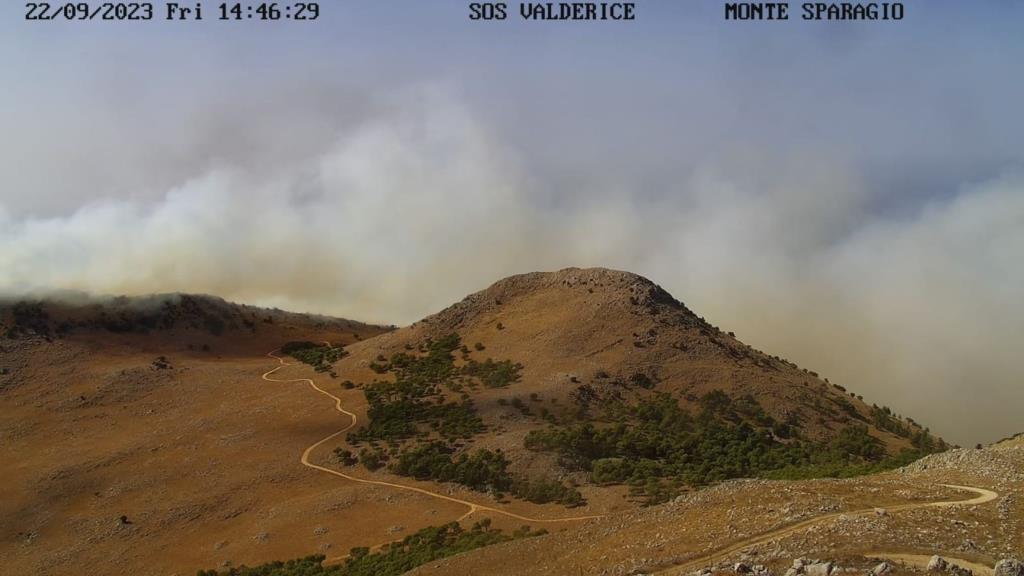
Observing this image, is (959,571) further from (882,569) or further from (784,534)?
(784,534)

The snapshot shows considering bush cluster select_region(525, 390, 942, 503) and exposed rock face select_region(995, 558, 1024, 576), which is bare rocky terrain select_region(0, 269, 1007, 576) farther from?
exposed rock face select_region(995, 558, 1024, 576)

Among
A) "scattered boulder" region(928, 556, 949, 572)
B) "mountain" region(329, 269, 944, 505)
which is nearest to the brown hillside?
"mountain" region(329, 269, 944, 505)

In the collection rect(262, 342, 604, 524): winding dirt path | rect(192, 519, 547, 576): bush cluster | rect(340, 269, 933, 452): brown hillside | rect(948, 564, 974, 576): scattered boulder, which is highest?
rect(340, 269, 933, 452): brown hillside

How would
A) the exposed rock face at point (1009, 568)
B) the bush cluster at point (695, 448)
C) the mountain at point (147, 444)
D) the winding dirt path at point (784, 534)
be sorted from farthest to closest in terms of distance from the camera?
the bush cluster at point (695, 448)
the mountain at point (147, 444)
the winding dirt path at point (784, 534)
the exposed rock face at point (1009, 568)

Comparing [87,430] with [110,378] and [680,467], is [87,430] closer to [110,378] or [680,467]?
[110,378]

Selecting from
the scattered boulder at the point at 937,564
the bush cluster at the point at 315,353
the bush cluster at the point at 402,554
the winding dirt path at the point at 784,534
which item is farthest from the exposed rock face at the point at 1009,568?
the bush cluster at the point at 315,353

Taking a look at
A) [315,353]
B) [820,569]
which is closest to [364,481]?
[820,569]

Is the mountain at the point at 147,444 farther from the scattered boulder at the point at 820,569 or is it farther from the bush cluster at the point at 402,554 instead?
the scattered boulder at the point at 820,569

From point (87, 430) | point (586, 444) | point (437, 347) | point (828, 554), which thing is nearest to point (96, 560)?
point (87, 430)
